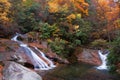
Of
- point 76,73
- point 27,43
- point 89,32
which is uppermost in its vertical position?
point 89,32

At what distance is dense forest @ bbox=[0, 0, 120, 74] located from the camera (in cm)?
2814

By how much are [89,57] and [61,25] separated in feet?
19.7

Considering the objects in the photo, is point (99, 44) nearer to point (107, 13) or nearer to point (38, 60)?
point (107, 13)

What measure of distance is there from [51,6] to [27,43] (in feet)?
27.6

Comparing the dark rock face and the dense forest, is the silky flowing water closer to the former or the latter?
the dark rock face

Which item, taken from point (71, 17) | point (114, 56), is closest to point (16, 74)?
point (114, 56)

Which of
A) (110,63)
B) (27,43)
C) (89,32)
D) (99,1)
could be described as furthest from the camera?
(99,1)

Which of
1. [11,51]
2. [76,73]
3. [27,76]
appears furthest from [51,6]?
[27,76]

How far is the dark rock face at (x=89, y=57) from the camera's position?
89.0 ft

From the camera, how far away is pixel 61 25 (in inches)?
1228

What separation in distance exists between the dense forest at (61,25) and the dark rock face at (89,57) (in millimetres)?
1142

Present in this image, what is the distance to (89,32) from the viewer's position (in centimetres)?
3188

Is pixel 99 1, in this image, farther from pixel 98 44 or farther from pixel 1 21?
pixel 1 21

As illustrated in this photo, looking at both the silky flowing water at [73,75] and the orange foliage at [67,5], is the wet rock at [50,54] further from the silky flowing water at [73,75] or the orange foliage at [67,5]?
the orange foliage at [67,5]
